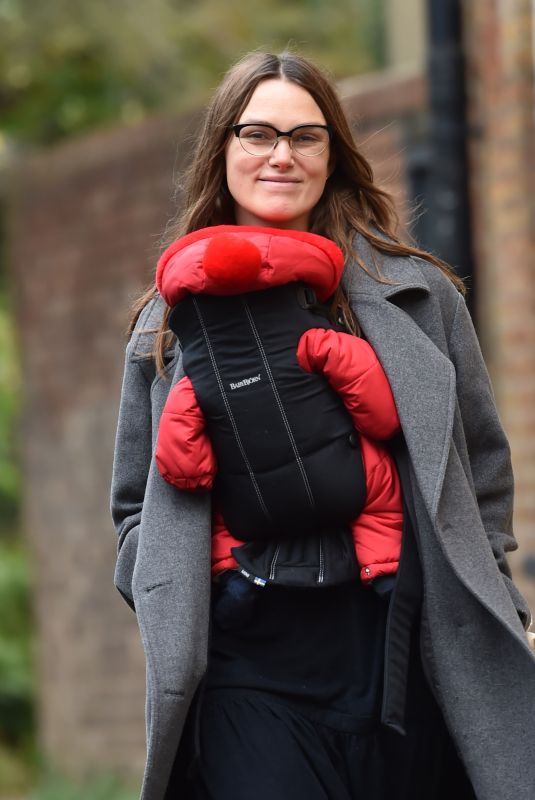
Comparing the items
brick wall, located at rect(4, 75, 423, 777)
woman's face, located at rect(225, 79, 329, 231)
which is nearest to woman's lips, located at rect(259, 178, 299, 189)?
woman's face, located at rect(225, 79, 329, 231)

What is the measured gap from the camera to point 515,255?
23.6 feet

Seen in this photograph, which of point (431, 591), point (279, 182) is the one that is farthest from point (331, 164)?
point (431, 591)

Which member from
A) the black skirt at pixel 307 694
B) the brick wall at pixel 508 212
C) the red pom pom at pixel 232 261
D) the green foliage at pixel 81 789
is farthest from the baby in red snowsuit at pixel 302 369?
the green foliage at pixel 81 789

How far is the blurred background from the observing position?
7293 millimetres

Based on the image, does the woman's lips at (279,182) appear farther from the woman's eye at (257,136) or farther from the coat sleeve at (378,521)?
the coat sleeve at (378,521)

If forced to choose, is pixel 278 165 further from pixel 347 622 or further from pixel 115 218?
pixel 115 218

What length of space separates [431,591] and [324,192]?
0.94 meters

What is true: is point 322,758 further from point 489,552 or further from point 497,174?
point 497,174

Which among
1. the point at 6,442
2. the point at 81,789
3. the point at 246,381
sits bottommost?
the point at 6,442

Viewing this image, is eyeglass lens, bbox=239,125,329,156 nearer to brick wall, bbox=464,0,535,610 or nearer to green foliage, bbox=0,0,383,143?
brick wall, bbox=464,0,535,610

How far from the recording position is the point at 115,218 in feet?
31.8

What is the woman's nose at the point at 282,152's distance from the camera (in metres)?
3.33

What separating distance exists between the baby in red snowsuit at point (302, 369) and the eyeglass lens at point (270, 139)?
0.21 m

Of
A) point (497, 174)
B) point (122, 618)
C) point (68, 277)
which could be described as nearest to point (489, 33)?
point (497, 174)
